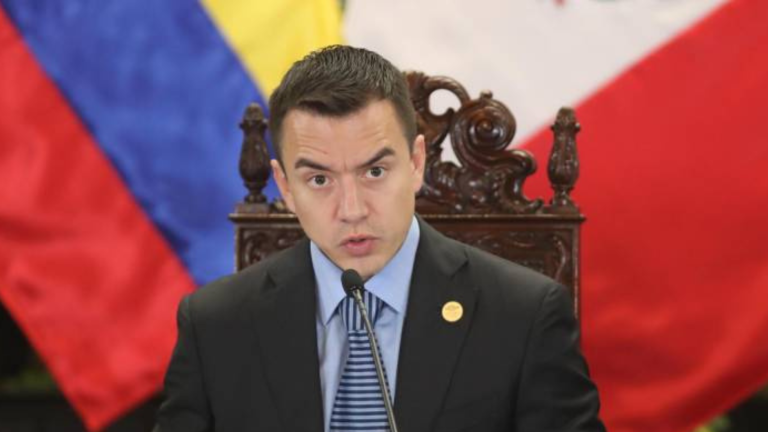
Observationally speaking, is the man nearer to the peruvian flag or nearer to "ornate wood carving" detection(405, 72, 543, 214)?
"ornate wood carving" detection(405, 72, 543, 214)

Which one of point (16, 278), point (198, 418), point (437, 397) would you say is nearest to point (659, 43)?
point (437, 397)

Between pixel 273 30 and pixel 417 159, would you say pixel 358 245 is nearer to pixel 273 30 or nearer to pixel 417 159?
pixel 417 159

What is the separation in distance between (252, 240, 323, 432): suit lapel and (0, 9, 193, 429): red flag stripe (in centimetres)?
112

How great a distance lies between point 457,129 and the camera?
2.45 metres

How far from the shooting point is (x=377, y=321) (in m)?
1.95

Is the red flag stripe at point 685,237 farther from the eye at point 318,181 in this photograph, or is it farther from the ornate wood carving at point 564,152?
the eye at point 318,181

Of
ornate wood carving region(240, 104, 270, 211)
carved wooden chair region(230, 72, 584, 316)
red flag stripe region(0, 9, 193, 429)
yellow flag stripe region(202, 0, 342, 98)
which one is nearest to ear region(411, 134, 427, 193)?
carved wooden chair region(230, 72, 584, 316)

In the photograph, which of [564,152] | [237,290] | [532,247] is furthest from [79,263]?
[564,152]

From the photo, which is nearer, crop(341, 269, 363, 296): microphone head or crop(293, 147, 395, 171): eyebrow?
crop(341, 269, 363, 296): microphone head

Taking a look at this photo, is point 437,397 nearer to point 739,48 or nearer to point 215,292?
point 215,292

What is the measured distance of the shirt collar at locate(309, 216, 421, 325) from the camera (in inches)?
76.2

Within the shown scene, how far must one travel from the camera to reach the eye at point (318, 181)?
71.3 inches

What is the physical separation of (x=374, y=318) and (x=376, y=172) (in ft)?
0.92

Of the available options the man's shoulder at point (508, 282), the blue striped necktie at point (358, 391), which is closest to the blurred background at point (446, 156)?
the man's shoulder at point (508, 282)
